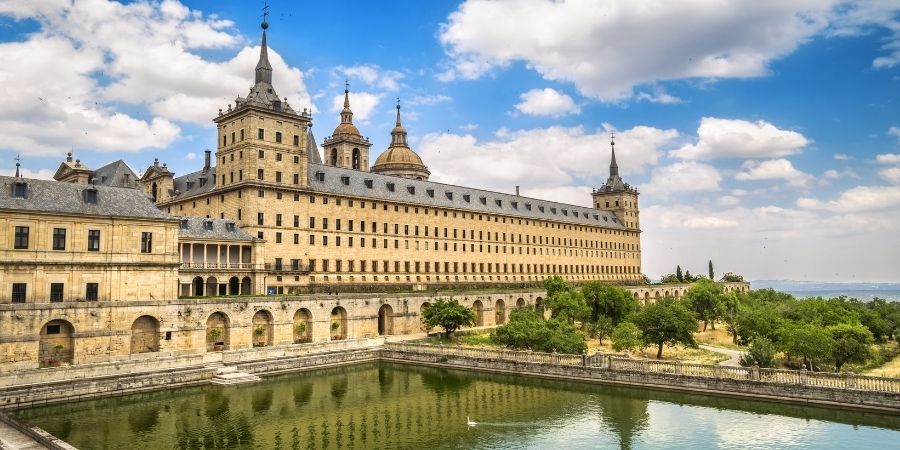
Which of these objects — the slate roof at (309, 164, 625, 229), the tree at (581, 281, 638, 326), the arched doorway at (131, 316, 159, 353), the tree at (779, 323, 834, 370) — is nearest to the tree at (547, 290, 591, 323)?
the tree at (581, 281, 638, 326)

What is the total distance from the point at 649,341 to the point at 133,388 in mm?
36077

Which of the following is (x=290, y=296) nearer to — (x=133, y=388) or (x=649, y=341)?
(x=133, y=388)

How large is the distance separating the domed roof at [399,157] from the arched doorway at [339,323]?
50.4 m

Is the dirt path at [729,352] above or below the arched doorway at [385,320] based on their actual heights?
below

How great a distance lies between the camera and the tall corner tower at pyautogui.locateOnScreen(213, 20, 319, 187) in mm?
62531

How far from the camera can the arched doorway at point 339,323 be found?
56.2 m

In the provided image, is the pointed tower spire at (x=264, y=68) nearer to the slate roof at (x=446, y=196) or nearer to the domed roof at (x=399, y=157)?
the slate roof at (x=446, y=196)

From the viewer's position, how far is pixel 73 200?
42.4 m

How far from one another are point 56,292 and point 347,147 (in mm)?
62024

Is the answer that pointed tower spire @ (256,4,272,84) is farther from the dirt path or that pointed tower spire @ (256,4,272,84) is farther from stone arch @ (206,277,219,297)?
the dirt path

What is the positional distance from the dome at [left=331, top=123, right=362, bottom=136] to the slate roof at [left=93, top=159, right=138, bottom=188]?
1536 inches

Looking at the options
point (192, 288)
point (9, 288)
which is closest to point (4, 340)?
point (9, 288)

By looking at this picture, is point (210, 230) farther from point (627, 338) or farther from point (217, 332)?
point (627, 338)

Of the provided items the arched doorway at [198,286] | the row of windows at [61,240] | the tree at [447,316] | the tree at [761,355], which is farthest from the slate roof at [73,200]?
the tree at [761,355]
